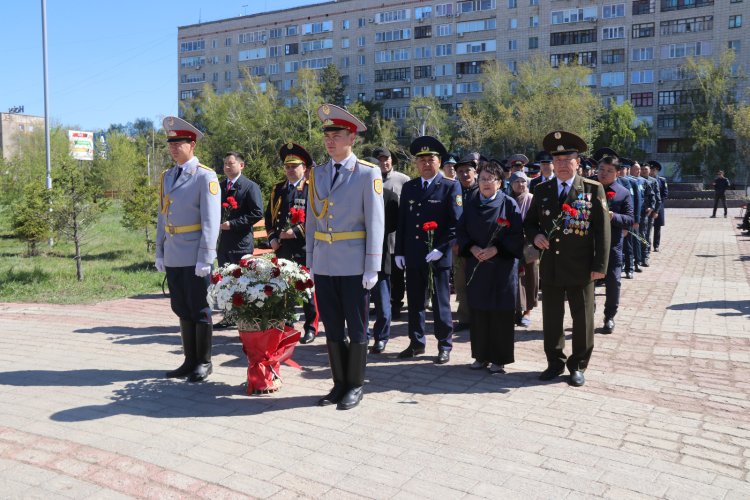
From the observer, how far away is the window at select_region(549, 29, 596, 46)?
68.9 metres

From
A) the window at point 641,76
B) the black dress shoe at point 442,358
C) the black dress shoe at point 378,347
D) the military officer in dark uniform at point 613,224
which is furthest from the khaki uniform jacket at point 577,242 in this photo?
the window at point 641,76

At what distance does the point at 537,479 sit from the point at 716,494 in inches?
38.0

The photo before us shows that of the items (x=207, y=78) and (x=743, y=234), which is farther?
(x=207, y=78)

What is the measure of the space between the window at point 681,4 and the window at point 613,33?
402 centimetres

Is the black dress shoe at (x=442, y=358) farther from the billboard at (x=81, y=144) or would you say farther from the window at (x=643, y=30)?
the window at (x=643, y=30)

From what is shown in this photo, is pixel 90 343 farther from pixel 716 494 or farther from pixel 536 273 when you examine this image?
pixel 716 494

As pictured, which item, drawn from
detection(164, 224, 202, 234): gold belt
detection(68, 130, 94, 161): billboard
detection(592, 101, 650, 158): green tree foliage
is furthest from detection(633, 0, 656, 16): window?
detection(164, 224, 202, 234): gold belt

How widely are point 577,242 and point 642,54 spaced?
69.2 m

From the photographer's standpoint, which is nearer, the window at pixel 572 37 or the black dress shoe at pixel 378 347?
the black dress shoe at pixel 378 347

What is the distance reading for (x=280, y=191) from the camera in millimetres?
8234

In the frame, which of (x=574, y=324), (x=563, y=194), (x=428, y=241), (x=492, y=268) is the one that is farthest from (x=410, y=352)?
(x=563, y=194)

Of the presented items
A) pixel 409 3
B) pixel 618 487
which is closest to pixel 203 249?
pixel 618 487

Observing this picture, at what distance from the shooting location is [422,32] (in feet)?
252

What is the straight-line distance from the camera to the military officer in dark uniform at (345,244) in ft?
17.6
